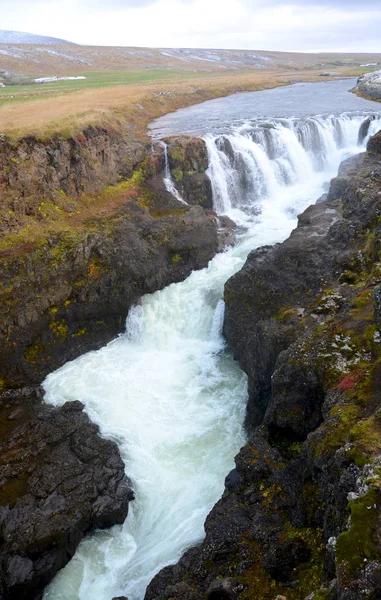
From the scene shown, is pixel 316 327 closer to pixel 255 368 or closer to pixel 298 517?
pixel 255 368

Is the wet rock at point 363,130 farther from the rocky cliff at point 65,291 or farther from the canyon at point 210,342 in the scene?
the rocky cliff at point 65,291

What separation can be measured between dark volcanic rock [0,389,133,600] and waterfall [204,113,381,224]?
21.7m

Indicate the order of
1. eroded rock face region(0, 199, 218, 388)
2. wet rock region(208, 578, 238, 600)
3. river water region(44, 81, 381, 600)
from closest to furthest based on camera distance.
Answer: wet rock region(208, 578, 238, 600)
river water region(44, 81, 381, 600)
eroded rock face region(0, 199, 218, 388)

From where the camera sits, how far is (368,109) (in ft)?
176

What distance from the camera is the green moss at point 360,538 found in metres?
7.55

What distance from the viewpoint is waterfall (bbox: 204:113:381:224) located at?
120 feet

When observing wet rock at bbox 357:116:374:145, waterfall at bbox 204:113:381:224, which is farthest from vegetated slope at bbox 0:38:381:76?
wet rock at bbox 357:116:374:145

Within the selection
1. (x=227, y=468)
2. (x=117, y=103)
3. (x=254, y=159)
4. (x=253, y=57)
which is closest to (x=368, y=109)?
(x=254, y=159)

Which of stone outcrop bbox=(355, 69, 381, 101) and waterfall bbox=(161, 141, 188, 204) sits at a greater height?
stone outcrop bbox=(355, 69, 381, 101)

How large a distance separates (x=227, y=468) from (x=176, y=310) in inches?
421

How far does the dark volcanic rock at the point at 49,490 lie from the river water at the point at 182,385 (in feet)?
2.07

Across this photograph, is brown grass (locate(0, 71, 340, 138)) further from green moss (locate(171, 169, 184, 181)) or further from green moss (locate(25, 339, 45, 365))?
green moss (locate(25, 339, 45, 365))

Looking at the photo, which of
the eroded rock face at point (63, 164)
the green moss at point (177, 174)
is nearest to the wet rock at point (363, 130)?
the green moss at point (177, 174)

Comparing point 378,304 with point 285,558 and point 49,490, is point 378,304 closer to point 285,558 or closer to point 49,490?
point 285,558
